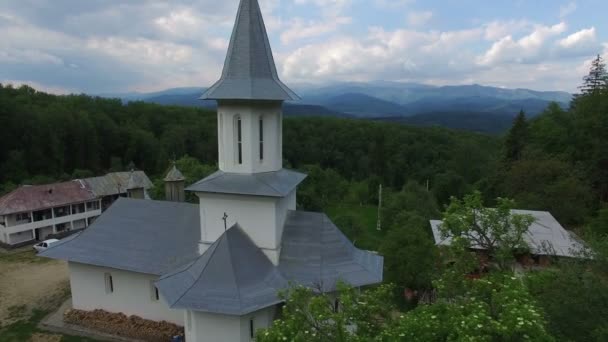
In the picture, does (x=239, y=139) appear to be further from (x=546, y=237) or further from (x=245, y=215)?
(x=546, y=237)

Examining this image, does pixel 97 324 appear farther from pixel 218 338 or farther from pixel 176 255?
pixel 218 338

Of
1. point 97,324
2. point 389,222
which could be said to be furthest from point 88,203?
point 389,222

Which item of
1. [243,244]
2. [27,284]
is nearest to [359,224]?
[243,244]

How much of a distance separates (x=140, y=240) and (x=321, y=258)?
730cm

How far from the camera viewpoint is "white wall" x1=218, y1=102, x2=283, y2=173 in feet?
39.4

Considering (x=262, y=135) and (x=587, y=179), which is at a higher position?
(x=262, y=135)

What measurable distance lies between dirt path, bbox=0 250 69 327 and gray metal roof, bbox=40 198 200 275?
144 inches

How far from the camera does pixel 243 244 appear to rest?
11977mm

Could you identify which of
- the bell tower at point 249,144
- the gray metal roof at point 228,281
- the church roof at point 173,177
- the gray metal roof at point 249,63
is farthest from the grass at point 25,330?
the gray metal roof at point 249,63

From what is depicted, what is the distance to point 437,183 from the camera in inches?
1686

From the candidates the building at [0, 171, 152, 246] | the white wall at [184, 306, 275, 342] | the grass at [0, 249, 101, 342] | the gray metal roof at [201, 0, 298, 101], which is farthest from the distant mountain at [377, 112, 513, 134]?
the white wall at [184, 306, 275, 342]

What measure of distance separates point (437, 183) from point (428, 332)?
39628 millimetres

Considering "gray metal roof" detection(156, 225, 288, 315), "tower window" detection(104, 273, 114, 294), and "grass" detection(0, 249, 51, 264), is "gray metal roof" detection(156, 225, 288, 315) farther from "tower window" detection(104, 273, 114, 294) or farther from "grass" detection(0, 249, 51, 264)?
"grass" detection(0, 249, 51, 264)

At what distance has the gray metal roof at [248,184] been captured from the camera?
37.9ft
